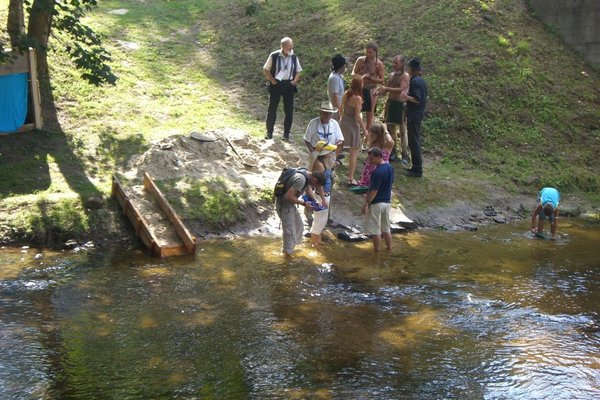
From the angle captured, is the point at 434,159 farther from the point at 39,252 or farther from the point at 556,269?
the point at 39,252

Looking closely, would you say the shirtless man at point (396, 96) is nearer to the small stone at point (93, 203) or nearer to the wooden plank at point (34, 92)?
the small stone at point (93, 203)

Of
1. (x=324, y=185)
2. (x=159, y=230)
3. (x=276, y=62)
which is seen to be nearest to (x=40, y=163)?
(x=159, y=230)

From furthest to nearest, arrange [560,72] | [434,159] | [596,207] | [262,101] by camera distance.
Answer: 1. [560,72]
2. [262,101]
3. [434,159]
4. [596,207]

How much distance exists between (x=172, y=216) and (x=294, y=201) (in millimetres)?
2297

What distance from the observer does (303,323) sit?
8641 millimetres

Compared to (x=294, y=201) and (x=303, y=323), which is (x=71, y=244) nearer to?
(x=294, y=201)

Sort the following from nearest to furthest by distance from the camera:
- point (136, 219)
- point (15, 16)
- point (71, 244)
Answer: point (71, 244)
point (136, 219)
point (15, 16)

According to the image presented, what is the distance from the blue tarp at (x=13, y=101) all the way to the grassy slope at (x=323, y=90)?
27 cm

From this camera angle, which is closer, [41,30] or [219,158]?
[219,158]

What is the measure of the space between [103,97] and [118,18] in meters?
6.00

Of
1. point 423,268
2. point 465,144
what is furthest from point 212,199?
point 465,144

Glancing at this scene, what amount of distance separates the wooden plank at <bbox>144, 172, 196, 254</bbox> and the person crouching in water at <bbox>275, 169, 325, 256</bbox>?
141cm

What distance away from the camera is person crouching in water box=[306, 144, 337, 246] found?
11039 millimetres

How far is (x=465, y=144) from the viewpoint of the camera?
16328 mm
